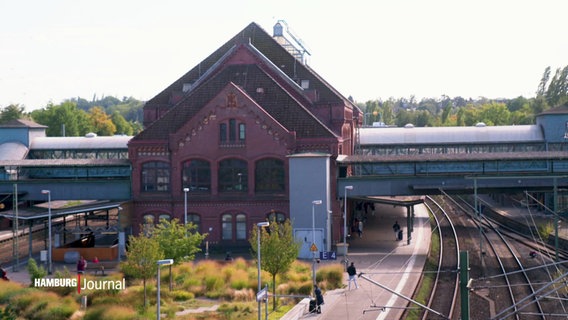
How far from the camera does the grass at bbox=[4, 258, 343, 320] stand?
35219mm

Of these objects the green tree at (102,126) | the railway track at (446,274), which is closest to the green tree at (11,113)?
the green tree at (102,126)

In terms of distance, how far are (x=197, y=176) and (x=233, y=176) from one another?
2.66 m

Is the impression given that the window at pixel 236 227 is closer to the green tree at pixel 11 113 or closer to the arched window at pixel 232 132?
the arched window at pixel 232 132

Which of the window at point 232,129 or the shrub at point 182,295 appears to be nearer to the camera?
the shrub at point 182,295

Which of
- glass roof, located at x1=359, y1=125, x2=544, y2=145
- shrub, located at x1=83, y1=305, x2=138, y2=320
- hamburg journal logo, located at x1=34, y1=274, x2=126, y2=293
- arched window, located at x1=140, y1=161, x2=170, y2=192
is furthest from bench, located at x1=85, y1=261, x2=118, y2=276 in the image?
glass roof, located at x1=359, y1=125, x2=544, y2=145

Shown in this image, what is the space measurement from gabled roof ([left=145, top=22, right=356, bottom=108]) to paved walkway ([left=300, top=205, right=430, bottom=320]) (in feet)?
41.8

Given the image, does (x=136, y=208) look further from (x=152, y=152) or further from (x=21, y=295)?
(x=21, y=295)

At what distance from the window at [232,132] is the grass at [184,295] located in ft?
37.7

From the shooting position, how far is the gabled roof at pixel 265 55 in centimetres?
6550

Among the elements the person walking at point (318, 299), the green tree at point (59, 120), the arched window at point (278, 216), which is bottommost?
the person walking at point (318, 299)

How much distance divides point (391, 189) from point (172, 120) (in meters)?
16.7

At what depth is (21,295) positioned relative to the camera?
3778cm

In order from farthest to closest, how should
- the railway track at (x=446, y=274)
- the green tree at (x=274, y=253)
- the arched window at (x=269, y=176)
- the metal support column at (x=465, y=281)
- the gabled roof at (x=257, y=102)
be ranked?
the gabled roof at (x=257, y=102) < the arched window at (x=269, y=176) < the green tree at (x=274, y=253) < the railway track at (x=446, y=274) < the metal support column at (x=465, y=281)

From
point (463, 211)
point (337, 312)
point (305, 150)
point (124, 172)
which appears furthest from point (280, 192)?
point (463, 211)
